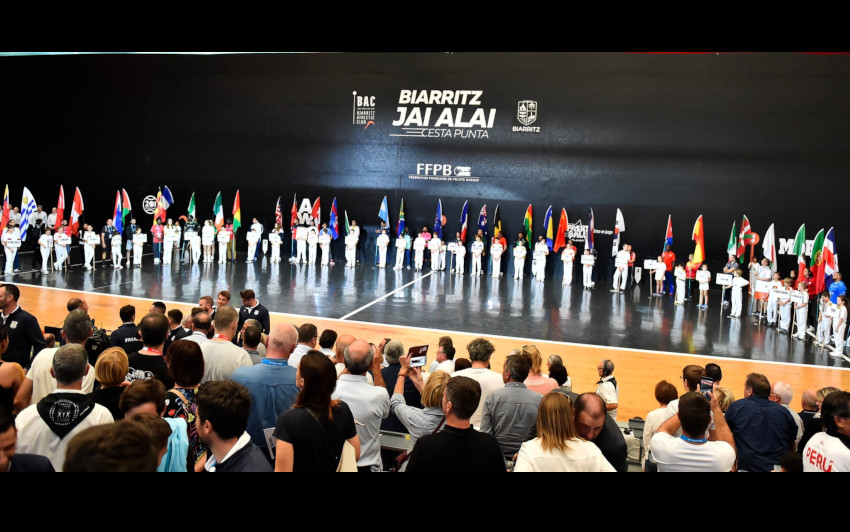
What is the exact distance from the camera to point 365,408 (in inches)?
171

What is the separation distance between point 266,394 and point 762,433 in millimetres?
3386

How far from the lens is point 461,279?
67.2 ft

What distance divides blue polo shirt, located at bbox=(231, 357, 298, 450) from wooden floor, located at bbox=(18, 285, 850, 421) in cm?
524

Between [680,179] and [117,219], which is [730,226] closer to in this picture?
[680,179]

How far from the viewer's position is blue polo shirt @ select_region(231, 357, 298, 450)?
14.1 feet

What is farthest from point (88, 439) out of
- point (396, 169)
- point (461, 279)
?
point (396, 169)

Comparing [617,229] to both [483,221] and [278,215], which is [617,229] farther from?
[278,215]

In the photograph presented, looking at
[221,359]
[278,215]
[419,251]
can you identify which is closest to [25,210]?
[278,215]

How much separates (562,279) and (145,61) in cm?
1611

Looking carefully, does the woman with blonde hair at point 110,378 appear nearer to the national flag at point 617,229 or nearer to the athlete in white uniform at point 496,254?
the athlete in white uniform at point 496,254

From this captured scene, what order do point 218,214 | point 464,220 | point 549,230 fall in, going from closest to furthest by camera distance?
point 549,230
point 218,214
point 464,220

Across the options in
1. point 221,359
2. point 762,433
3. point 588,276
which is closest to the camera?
point 762,433

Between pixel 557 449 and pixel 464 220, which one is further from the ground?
pixel 464 220

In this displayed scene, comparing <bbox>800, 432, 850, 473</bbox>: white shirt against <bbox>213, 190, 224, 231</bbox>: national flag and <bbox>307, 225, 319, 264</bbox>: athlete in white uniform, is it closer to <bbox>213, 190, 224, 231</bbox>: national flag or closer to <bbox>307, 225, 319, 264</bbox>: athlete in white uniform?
<bbox>307, 225, 319, 264</bbox>: athlete in white uniform
